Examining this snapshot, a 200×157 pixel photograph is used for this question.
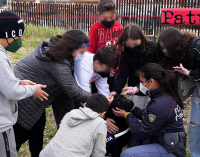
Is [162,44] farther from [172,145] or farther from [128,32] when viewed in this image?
[172,145]

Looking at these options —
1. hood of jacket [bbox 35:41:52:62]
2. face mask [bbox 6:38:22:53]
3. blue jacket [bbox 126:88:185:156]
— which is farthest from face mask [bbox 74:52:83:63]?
blue jacket [bbox 126:88:185:156]

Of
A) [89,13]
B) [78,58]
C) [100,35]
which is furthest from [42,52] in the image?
[89,13]


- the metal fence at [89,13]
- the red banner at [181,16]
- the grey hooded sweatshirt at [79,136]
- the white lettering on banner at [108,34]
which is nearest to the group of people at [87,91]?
the grey hooded sweatshirt at [79,136]

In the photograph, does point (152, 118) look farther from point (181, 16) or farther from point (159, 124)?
point (181, 16)

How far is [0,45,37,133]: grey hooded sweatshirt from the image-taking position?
1.86 m

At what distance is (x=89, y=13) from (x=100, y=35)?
33.4 feet

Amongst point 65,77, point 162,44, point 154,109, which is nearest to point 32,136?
point 65,77

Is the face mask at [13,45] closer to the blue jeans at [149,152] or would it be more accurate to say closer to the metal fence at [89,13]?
the blue jeans at [149,152]

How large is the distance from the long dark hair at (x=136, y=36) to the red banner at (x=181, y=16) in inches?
72.3

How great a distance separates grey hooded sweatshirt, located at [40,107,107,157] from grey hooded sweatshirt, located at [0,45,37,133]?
406mm

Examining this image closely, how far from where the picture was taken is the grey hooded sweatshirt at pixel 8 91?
1855 millimetres

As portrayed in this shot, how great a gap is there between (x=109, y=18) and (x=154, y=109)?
5.88 ft

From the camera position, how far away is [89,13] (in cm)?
1333

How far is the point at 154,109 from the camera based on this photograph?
7.46ft
